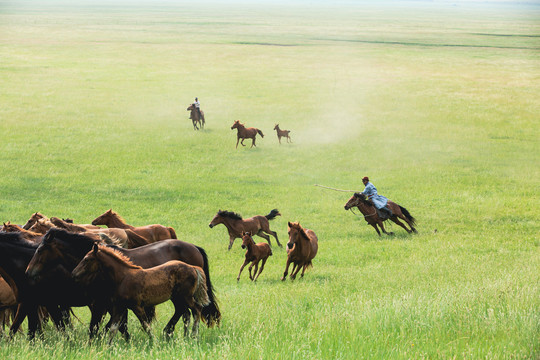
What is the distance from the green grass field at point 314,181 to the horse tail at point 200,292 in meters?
0.58

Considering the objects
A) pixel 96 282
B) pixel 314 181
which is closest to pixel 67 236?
pixel 96 282

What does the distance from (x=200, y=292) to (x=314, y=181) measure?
20510 millimetres

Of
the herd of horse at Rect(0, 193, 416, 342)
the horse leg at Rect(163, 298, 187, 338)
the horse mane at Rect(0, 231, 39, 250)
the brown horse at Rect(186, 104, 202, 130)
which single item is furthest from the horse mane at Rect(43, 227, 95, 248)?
the brown horse at Rect(186, 104, 202, 130)

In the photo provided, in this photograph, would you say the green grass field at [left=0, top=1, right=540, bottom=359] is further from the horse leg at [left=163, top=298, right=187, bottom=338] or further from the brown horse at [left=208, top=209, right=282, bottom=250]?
the brown horse at [left=208, top=209, right=282, bottom=250]

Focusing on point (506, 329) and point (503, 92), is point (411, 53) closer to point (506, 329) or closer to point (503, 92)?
point (503, 92)

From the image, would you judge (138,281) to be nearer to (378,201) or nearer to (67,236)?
(67,236)

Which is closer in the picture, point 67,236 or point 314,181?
point 67,236

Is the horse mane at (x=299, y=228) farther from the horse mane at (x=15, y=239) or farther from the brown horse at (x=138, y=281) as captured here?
the horse mane at (x=15, y=239)

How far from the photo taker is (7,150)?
3325 centimetres

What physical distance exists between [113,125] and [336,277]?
31.6 metres

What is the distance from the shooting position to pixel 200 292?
852cm

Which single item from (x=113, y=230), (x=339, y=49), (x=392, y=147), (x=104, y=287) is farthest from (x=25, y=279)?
(x=339, y=49)

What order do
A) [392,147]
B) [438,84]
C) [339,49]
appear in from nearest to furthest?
[392,147] → [438,84] → [339,49]

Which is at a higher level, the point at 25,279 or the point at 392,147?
the point at 25,279
